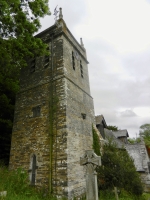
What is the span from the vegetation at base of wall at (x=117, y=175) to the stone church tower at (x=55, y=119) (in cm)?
142

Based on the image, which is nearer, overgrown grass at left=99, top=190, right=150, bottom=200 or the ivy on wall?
overgrown grass at left=99, top=190, right=150, bottom=200

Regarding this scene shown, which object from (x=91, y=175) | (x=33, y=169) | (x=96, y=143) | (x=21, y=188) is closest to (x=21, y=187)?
(x=21, y=188)

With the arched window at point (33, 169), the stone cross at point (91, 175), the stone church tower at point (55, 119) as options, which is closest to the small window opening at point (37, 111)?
the stone church tower at point (55, 119)

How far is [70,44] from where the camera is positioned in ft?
41.8

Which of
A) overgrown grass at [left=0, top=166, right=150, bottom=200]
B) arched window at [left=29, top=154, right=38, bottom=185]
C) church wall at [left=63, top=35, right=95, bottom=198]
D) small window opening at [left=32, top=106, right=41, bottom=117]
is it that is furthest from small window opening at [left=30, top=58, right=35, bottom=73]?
overgrown grass at [left=0, top=166, right=150, bottom=200]

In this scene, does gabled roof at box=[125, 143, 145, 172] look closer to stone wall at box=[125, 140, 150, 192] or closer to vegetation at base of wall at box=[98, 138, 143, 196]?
stone wall at box=[125, 140, 150, 192]

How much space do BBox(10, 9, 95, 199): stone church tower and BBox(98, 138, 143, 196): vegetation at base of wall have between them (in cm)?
142

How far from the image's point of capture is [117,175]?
32.1ft

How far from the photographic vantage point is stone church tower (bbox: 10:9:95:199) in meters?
8.52

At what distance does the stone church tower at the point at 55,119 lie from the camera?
8516 millimetres

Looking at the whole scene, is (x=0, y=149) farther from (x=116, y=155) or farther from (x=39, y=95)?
(x=116, y=155)

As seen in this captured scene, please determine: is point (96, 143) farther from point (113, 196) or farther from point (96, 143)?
point (113, 196)

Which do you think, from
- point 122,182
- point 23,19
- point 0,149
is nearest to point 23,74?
point 23,19

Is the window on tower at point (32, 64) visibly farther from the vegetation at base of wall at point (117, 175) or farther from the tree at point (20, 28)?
the vegetation at base of wall at point (117, 175)
